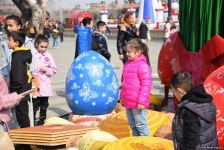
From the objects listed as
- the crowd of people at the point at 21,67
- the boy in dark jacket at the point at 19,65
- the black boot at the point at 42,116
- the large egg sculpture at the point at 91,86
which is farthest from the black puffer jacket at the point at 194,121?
the black boot at the point at 42,116

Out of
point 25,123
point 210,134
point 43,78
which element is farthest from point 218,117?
point 43,78

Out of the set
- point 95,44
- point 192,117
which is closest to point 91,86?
point 95,44

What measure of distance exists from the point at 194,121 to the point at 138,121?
174cm

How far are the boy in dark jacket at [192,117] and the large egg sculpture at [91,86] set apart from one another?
2.68 m

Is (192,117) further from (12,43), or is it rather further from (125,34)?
(125,34)

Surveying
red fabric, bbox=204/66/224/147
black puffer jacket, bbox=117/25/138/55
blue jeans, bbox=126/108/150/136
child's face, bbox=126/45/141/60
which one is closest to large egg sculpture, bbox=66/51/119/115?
blue jeans, bbox=126/108/150/136

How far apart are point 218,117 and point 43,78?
292 centimetres

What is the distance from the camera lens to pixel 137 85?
4617 millimetres

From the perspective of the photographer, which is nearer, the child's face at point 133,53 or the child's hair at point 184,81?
the child's hair at point 184,81

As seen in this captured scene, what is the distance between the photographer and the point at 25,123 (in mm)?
5457

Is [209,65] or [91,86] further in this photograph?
[91,86]

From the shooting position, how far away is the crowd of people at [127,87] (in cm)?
299

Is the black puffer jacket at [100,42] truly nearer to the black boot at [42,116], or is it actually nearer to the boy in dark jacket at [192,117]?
the black boot at [42,116]

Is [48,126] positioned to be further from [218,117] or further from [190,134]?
[190,134]
